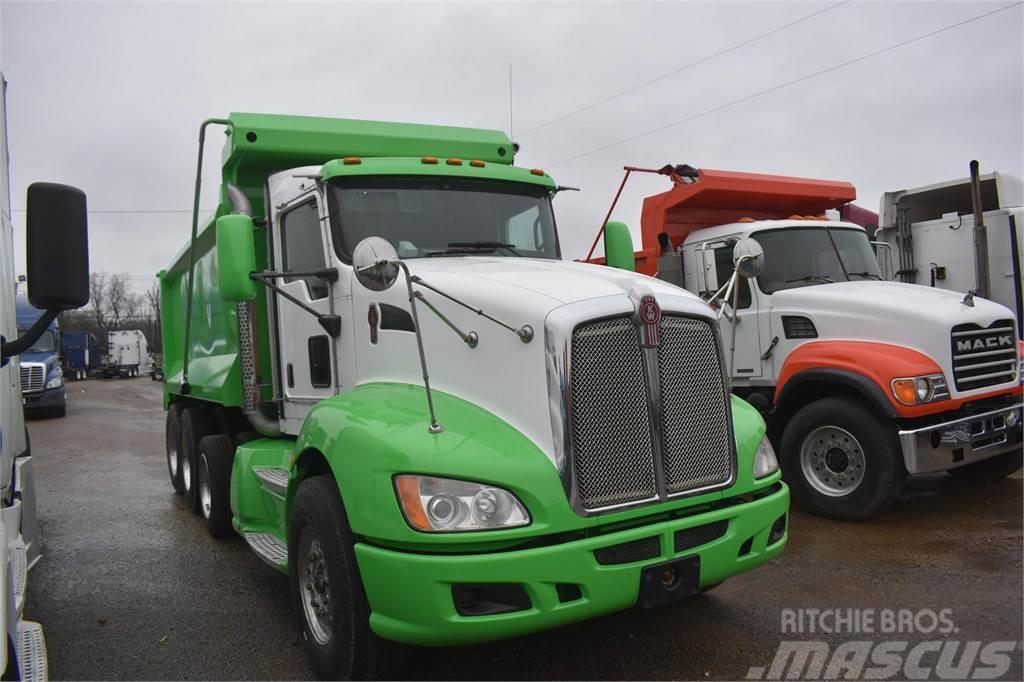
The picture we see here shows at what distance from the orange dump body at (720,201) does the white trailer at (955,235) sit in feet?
3.52

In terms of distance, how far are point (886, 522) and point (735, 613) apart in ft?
8.54

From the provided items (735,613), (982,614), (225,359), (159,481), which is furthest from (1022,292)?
(159,481)

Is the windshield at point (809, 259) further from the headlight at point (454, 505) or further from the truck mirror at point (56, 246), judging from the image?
the truck mirror at point (56, 246)

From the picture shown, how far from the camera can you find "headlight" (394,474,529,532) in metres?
3.07

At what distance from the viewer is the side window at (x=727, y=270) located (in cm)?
764

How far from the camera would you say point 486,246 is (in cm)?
484

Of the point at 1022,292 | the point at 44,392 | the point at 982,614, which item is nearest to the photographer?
the point at 982,614

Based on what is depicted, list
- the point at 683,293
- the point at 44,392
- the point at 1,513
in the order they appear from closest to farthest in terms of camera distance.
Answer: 1. the point at 1,513
2. the point at 683,293
3. the point at 44,392

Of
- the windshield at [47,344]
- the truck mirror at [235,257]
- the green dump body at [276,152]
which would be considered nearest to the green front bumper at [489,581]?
the truck mirror at [235,257]

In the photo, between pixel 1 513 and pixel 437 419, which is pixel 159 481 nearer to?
pixel 1 513

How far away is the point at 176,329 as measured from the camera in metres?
9.28

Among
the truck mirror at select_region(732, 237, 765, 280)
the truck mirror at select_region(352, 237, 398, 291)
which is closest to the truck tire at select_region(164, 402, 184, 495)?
the truck mirror at select_region(352, 237, 398, 291)

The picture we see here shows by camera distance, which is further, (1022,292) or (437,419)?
(1022,292)

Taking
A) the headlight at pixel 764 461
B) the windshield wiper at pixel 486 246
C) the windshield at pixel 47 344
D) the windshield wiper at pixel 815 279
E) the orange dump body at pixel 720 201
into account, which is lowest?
the headlight at pixel 764 461
